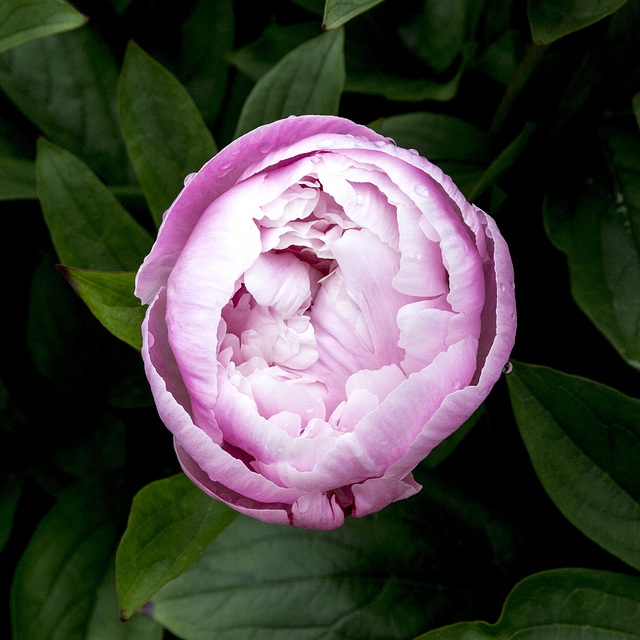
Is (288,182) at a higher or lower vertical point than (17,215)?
higher

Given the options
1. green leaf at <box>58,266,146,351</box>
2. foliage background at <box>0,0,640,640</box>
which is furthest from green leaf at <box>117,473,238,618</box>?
green leaf at <box>58,266,146,351</box>

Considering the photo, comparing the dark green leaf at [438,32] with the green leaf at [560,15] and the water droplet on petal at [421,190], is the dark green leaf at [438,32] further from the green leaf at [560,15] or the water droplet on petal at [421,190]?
the water droplet on petal at [421,190]

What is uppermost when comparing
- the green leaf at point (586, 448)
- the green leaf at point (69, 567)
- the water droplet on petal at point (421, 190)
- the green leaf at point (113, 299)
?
the water droplet on petal at point (421, 190)

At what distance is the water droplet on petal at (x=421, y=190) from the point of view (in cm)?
56

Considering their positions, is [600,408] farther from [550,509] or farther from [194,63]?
[194,63]

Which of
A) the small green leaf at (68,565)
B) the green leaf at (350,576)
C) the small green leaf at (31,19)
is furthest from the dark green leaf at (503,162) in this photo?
the small green leaf at (68,565)

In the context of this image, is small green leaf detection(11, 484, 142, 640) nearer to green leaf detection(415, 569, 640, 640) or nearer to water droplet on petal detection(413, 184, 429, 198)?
green leaf detection(415, 569, 640, 640)

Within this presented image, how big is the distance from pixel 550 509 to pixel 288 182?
52cm

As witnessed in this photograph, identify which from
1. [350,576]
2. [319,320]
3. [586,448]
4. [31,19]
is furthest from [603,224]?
[31,19]

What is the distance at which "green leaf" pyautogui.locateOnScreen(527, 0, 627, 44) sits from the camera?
0.67m

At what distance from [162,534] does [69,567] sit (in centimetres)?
21

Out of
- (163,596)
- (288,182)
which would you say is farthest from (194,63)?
(163,596)

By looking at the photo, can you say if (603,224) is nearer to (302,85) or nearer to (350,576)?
(302,85)

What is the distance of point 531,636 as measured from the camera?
0.63 m
